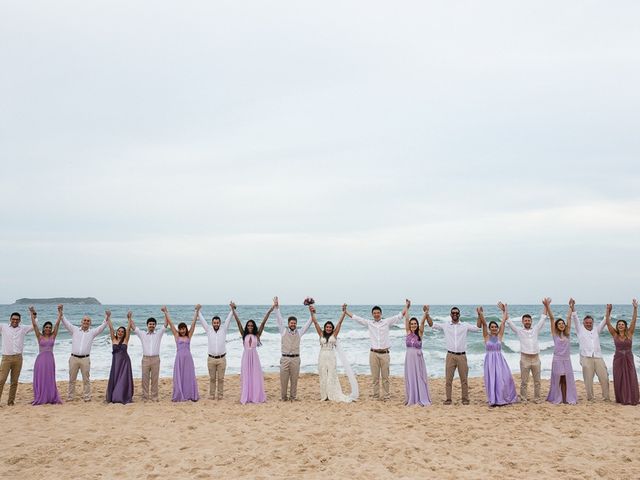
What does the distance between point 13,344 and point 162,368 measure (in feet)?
26.3

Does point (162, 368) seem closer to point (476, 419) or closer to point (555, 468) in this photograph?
point (476, 419)

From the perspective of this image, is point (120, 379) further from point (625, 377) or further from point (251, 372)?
point (625, 377)

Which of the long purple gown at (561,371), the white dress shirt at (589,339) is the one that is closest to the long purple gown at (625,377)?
the white dress shirt at (589,339)

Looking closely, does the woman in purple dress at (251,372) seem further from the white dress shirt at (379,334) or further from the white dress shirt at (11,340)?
the white dress shirt at (11,340)

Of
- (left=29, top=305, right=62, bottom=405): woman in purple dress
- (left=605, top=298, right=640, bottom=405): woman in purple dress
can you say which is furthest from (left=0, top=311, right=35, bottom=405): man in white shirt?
(left=605, top=298, right=640, bottom=405): woman in purple dress

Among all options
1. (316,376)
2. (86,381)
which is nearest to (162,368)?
(316,376)

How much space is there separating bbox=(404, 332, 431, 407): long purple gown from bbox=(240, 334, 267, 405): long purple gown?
313 cm

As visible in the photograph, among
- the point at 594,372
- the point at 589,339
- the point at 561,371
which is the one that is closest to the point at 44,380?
the point at 561,371

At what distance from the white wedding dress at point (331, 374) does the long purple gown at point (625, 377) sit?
542 cm

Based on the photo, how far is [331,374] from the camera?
11086 millimetres

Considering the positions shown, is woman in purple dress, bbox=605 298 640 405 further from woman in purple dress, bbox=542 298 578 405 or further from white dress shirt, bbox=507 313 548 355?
white dress shirt, bbox=507 313 548 355

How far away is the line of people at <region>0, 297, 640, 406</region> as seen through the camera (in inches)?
410

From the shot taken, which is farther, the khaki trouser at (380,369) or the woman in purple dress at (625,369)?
the khaki trouser at (380,369)

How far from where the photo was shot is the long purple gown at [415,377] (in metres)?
10.6
